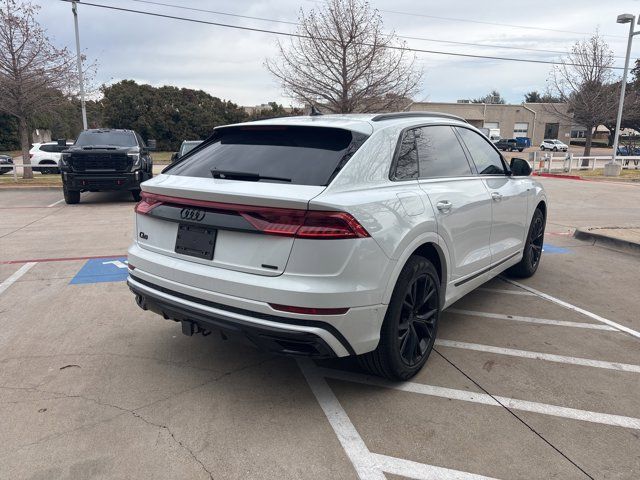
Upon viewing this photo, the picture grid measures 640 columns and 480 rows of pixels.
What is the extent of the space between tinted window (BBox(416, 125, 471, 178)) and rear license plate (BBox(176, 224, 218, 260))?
5.13 ft

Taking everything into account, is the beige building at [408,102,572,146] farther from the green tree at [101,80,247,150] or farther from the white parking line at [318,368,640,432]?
the white parking line at [318,368,640,432]

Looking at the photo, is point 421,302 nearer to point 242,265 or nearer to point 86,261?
point 242,265

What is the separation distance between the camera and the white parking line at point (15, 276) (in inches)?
210

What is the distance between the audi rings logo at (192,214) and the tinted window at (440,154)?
1.58 m

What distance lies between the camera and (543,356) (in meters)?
3.74

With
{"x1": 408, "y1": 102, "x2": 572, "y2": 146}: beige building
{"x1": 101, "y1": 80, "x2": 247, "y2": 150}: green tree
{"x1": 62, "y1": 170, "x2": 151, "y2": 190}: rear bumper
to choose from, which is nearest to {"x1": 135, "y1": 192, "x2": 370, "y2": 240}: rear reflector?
{"x1": 62, "y1": 170, "x2": 151, "y2": 190}: rear bumper

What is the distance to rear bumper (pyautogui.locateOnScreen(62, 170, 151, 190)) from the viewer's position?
11172 millimetres

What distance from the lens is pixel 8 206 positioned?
11773 millimetres

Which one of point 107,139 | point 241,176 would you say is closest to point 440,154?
point 241,176

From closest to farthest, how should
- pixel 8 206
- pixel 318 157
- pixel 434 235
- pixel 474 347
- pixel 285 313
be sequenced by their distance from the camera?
pixel 285 313 < pixel 318 157 < pixel 434 235 < pixel 474 347 < pixel 8 206

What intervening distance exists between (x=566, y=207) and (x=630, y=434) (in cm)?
1089

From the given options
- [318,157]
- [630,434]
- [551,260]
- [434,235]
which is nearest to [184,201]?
[318,157]

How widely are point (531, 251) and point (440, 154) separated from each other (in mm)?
2532

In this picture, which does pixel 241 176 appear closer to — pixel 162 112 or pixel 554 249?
pixel 554 249
